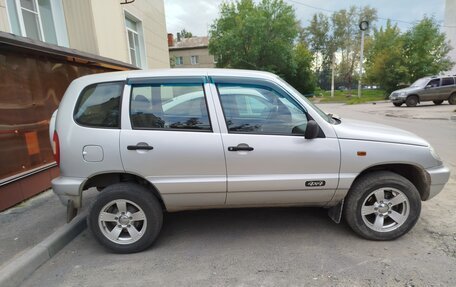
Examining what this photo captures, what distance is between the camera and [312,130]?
2961mm

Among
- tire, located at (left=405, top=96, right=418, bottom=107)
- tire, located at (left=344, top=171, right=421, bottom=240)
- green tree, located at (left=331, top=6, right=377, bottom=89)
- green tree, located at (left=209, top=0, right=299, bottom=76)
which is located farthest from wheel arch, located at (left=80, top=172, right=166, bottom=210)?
green tree, located at (left=331, top=6, right=377, bottom=89)

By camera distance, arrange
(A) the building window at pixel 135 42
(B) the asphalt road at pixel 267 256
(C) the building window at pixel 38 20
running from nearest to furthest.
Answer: (B) the asphalt road at pixel 267 256 → (C) the building window at pixel 38 20 → (A) the building window at pixel 135 42

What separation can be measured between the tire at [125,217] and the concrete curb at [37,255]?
0.53 m

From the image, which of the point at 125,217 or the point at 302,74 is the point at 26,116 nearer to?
the point at 125,217

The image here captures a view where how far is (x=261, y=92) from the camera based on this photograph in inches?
127

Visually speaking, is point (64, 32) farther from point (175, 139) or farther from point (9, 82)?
point (175, 139)

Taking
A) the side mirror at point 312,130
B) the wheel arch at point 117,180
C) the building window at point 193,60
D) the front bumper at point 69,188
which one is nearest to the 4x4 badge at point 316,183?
the side mirror at point 312,130

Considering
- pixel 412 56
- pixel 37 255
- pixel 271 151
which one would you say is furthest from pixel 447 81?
pixel 37 255

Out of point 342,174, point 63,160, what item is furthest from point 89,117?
point 342,174

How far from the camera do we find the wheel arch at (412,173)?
326cm

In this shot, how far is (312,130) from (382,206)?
1.21m

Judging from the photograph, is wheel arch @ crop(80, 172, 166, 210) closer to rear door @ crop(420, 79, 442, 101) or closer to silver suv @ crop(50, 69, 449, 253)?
silver suv @ crop(50, 69, 449, 253)

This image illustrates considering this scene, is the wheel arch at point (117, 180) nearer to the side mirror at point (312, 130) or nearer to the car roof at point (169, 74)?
the car roof at point (169, 74)

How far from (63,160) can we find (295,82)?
43.7m
